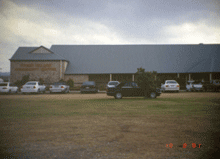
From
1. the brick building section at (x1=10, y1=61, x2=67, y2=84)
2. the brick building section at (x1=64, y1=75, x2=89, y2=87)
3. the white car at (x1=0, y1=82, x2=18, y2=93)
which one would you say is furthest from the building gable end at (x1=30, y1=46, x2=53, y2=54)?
the white car at (x1=0, y1=82, x2=18, y2=93)

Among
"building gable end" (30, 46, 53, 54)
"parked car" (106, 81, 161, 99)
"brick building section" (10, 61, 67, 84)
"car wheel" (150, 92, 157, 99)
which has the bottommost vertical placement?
"car wheel" (150, 92, 157, 99)

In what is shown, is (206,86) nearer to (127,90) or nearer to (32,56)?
(127,90)

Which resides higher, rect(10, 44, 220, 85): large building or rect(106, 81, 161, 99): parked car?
rect(10, 44, 220, 85): large building

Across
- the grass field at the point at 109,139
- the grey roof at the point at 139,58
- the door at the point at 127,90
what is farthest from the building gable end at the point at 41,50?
the grass field at the point at 109,139

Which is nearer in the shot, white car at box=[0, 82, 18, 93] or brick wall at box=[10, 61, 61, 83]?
white car at box=[0, 82, 18, 93]

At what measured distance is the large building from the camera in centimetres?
3484

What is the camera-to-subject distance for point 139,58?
1497 inches

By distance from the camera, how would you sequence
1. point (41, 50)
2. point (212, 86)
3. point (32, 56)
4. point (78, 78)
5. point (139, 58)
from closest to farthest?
point (212, 86) → point (32, 56) → point (78, 78) → point (41, 50) → point (139, 58)

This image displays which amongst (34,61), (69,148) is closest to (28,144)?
(69,148)

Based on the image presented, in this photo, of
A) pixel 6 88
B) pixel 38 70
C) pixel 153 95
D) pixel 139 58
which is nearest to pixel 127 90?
pixel 153 95

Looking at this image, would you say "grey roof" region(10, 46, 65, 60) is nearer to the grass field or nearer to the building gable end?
the building gable end

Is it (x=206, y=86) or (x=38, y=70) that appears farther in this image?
(x=38, y=70)

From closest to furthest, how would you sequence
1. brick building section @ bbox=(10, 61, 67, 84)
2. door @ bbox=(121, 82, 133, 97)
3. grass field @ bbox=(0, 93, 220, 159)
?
grass field @ bbox=(0, 93, 220, 159)
door @ bbox=(121, 82, 133, 97)
brick building section @ bbox=(10, 61, 67, 84)

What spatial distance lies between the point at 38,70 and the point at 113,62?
1519cm
